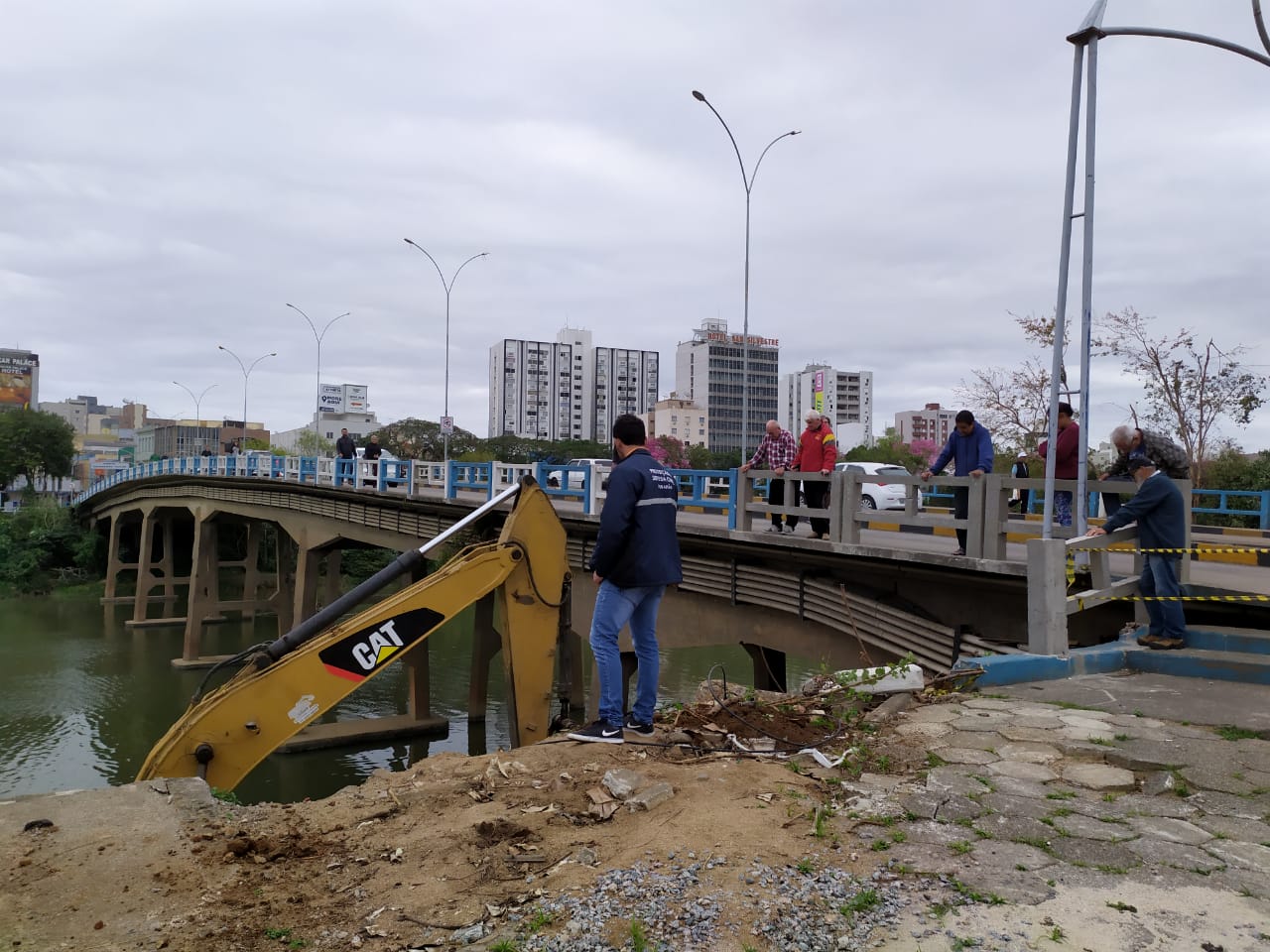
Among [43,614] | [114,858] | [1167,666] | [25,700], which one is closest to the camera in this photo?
[114,858]

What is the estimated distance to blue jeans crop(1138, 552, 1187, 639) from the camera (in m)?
6.74

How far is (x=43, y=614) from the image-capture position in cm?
3869

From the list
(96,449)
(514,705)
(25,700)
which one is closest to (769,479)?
(514,705)

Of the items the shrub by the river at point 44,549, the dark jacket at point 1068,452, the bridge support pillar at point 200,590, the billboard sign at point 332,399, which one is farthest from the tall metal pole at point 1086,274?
the billboard sign at point 332,399

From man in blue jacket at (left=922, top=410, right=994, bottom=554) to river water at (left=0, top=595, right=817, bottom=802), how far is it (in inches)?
149

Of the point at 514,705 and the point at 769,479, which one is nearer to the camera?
the point at 514,705

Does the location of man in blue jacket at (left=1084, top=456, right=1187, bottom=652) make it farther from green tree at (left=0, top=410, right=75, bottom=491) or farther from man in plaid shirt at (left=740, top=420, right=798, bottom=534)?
green tree at (left=0, top=410, right=75, bottom=491)

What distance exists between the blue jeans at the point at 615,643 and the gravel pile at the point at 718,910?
1.97 meters

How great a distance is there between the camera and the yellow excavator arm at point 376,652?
6035mm

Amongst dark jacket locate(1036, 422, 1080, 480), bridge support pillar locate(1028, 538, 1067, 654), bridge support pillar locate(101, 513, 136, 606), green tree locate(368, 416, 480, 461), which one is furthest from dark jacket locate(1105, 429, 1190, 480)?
green tree locate(368, 416, 480, 461)

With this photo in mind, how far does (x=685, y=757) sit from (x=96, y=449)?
497ft

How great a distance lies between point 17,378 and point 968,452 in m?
118

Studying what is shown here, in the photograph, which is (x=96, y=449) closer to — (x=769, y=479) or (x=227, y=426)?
(x=227, y=426)

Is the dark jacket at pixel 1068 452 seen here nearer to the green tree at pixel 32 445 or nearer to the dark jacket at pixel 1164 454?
the dark jacket at pixel 1164 454
